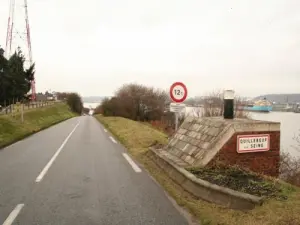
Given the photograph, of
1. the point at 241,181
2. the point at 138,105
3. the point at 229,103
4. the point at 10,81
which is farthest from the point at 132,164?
the point at 138,105

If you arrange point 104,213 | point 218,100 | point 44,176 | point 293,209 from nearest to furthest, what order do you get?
1. point 293,209
2. point 104,213
3. point 44,176
4. point 218,100

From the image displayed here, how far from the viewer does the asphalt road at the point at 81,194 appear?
5738 millimetres

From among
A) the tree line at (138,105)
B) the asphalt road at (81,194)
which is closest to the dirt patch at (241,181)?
the asphalt road at (81,194)

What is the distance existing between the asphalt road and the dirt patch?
3.62ft

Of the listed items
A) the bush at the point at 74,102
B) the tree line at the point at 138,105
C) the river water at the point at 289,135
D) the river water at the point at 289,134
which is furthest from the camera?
the bush at the point at 74,102

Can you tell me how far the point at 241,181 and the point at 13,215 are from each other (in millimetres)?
4333

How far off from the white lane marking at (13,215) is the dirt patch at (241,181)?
3.71 m

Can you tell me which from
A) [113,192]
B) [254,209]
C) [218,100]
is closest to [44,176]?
[113,192]

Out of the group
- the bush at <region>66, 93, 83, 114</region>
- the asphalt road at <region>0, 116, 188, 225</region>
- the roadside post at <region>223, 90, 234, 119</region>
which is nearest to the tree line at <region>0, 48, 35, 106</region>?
the asphalt road at <region>0, 116, 188, 225</region>

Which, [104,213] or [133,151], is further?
[133,151]

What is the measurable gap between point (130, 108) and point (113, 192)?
5183 cm

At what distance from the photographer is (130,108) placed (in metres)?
59.3

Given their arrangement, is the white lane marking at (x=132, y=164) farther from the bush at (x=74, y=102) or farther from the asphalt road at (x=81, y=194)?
the bush at (x=74, y=102)

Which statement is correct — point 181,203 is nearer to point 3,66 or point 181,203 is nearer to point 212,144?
point 212,144
